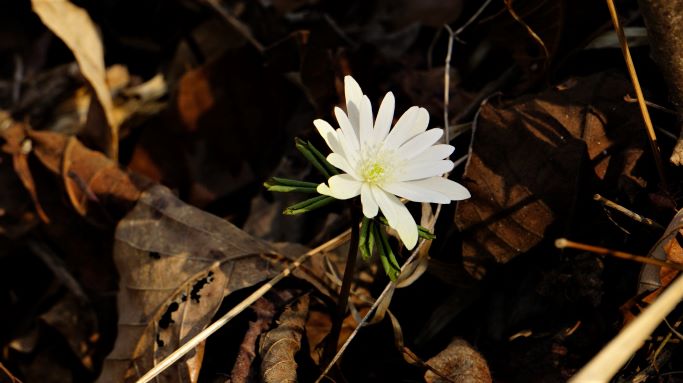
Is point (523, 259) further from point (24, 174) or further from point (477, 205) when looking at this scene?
point (24, 174)

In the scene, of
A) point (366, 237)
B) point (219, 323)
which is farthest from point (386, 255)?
point (219, 323)

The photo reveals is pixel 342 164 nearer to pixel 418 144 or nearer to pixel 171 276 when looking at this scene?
pixel 418 144

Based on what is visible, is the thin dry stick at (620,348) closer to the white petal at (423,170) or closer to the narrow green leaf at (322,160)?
the white petal at (423,170)

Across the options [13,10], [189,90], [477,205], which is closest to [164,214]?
[189,90]

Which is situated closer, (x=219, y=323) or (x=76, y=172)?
(x=219, y=323)

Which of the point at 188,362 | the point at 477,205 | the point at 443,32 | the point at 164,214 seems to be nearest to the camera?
the point at 188,362

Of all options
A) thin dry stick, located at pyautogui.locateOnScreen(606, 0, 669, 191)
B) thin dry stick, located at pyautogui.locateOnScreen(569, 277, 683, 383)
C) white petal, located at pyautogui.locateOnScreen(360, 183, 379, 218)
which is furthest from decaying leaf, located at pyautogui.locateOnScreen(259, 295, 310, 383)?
thin dry stick, located at pyautogui.locateOnScreen(606, 0, 669, 191)
